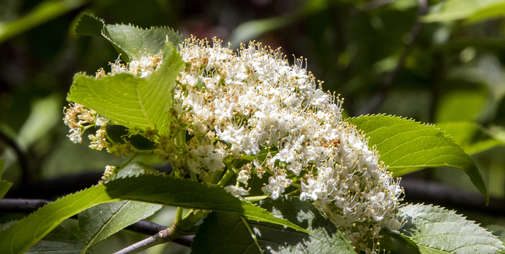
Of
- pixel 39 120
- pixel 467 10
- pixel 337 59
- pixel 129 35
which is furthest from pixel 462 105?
pixel 129 35

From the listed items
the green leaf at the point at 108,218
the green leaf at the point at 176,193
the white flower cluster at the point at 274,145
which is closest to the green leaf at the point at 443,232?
the white flower cluster at the point at 274,145

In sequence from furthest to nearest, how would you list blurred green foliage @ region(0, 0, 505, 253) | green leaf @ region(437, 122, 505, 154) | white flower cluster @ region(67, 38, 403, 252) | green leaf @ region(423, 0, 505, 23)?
blurred green foliage @ region(0, 0, 505, 253), green leaf @ region(423, 0, 505, 23), green leaf @ region(437, 122, 505, 154), white flower cluster @ region(67, 38, 403, 252)

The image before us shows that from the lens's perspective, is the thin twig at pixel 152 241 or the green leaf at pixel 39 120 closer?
the thin twig at pixel 152 241

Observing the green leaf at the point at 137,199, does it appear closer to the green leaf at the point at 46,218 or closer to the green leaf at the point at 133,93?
the green leaf at the point at 46,218

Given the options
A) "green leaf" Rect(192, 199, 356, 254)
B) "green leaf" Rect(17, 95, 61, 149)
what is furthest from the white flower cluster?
"green leaf" Rect(17, 95, 61, 149)

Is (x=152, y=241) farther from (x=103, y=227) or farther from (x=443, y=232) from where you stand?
(x=443, y=232)

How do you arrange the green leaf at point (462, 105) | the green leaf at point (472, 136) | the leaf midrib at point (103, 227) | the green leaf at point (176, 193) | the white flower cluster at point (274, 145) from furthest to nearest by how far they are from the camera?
1. the green leaf at point (462, 105)
2. the green leaf at point (472, 136)
3. the leaf midrib at point (103, 227)
4. the white flower cluster at point (274, 145)
5. the green leaf at point (176, 193)

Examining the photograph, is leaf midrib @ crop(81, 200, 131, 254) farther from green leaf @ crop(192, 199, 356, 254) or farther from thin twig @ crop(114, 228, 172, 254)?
green leaf @ crop(192, 199, 356, 254)
